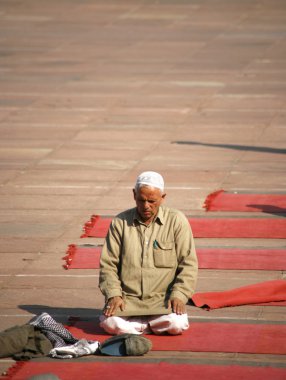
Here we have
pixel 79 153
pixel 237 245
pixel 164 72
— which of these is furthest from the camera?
pixel 164 72

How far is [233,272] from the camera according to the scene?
11.6m

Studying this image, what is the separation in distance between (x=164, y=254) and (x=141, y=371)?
1.23m

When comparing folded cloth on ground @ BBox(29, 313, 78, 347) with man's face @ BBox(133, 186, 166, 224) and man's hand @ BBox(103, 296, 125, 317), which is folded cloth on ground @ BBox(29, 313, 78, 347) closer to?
man's hand @ BBox(103, 296, 125, 317)

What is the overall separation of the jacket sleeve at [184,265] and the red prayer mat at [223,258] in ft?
7.28

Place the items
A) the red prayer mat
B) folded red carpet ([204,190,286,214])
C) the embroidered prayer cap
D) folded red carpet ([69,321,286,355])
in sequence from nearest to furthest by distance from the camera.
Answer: the embroidered prayer cap
folded red carpet ([69,321,286,355])
the red prayer mat
folded red carpet ([204,190,286,214])

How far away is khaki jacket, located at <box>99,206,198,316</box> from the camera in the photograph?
31.4 ft

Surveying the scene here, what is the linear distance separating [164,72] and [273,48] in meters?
4.75

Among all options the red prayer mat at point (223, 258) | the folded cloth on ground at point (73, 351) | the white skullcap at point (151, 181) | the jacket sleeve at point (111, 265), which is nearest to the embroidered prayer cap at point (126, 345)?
the folded cloth on ground at point (73, 351)

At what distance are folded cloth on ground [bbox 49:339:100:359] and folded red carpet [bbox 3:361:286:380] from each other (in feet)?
0.38

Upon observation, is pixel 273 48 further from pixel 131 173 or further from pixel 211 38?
pixel 131 173

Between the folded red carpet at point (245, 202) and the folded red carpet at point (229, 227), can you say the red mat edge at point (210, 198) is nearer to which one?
the folded red carpet at point (245, 202)

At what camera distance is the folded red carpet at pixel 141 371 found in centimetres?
855

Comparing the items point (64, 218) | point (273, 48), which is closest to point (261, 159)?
point (64, 218)

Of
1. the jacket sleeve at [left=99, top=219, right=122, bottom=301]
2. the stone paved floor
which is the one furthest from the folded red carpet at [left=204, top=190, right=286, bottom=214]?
the jacket sleeve at [left=99, top=219, right=122, bottom=301]
